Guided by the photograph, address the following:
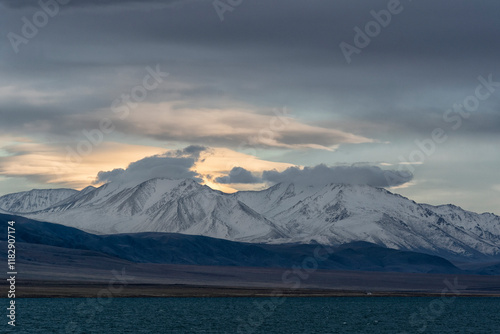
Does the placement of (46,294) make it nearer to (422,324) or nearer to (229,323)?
(229,323)

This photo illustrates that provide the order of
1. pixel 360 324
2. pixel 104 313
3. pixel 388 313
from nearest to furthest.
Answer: pixel 360 324
pixel 104 313
pixel 388 313

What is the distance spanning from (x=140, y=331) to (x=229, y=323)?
19.8 meters

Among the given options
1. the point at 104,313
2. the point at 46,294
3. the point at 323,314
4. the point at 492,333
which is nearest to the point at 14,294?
the point at 46,294

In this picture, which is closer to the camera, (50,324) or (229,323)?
A: (50,324)

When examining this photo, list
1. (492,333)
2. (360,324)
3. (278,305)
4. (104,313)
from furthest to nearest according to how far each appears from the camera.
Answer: (278,305)
(104,313)
(360,324)
(492,333)

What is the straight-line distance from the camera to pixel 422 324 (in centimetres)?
13275

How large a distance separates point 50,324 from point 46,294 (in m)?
83.0

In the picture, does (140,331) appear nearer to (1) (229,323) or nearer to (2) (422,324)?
(1) (229,323)

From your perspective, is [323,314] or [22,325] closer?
[22,325]

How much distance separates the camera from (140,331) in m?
105

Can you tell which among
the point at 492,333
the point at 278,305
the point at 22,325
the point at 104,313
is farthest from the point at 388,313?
the point at 22,325

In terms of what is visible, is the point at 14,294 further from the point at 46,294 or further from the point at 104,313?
the point at 104,313

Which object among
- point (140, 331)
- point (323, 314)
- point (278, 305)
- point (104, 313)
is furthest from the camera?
point (278, 305)

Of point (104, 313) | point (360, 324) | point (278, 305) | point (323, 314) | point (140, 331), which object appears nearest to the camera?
point (140, 331)
